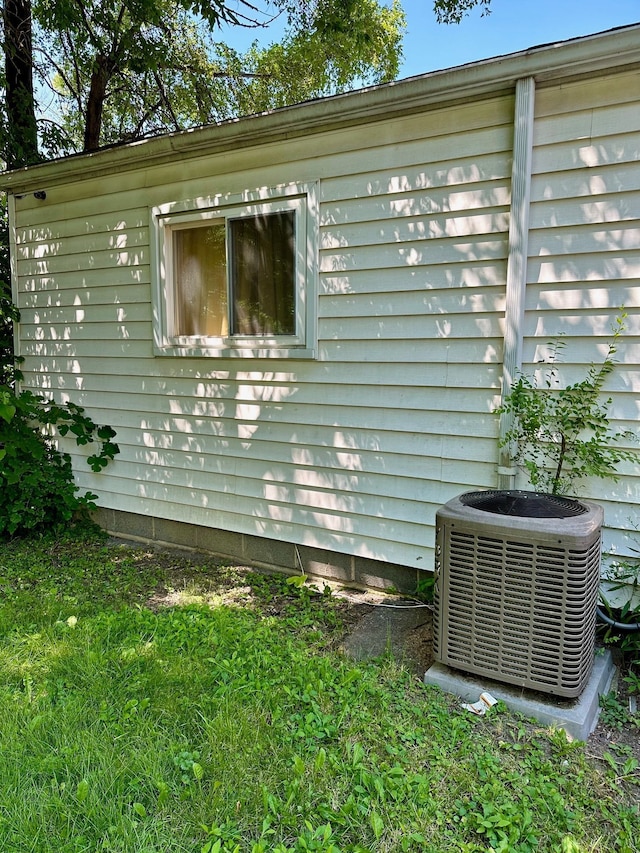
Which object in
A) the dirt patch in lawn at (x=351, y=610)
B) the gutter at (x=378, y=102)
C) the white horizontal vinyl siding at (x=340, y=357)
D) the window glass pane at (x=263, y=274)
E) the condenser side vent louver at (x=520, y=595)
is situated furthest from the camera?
the window glass pane at (x=263, y=274)

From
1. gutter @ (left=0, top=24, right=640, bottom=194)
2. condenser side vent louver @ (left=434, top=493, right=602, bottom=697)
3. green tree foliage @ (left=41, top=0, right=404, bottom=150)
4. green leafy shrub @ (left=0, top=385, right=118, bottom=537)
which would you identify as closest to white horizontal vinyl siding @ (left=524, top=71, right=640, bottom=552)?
gutter @ (left=0, top=24, right=640, bottom=194)

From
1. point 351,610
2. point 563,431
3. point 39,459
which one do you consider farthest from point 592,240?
point 39,459

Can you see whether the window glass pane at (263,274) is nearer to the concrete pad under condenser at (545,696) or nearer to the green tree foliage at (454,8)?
the concrete pad under condenser at (545,696)

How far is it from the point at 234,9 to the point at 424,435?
5788mm

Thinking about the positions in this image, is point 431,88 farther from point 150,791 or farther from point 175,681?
point 150,791

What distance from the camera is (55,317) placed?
4.95 meters

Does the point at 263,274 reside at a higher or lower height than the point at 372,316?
higher

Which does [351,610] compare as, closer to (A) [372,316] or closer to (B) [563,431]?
(B) [563,431]

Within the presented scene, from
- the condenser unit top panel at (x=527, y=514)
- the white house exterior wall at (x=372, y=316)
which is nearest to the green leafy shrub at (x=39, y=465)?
the white house exterior wall at (x=372, y=316)

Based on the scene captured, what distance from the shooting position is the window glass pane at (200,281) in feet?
13.1

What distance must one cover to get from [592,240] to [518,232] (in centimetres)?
36

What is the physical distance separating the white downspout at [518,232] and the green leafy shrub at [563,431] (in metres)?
0.10

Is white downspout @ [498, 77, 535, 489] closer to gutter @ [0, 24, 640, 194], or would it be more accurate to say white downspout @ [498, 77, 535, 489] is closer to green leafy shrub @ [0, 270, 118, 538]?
gutter @ [0, 24, 640, 194]

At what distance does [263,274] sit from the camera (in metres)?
3.75
